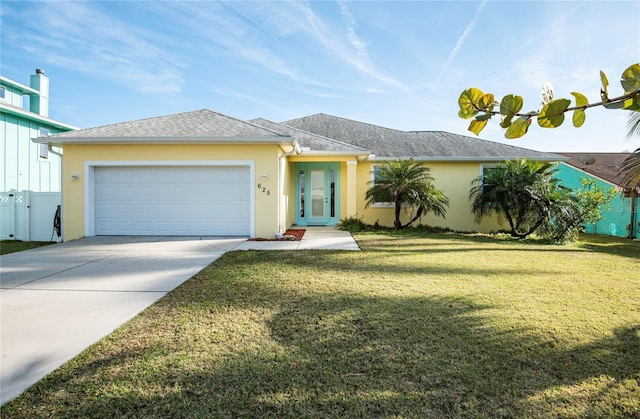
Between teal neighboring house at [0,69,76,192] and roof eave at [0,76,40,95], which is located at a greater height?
roof eave at [0,76,40,95]

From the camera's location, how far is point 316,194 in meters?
13.9

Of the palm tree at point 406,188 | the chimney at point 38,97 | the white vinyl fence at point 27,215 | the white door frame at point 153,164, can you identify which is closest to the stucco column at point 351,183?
the palm tree at point 406,188

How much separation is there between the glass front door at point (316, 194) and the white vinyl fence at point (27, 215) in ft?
27.7

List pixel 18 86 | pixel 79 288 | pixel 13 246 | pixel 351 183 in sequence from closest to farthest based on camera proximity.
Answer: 1. pixel 79 288
2. pixel 13 246
3. pixel 351 183
4. pixel 18 86

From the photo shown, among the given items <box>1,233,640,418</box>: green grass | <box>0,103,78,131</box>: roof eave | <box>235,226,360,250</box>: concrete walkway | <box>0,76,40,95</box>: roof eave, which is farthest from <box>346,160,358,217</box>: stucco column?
<box>0,76,40,95</box>: roof eave

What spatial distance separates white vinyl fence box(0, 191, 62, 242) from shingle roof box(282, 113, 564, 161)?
1097 cm

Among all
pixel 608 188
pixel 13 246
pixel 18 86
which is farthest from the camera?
pixel 18 86

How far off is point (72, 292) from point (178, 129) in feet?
22.7

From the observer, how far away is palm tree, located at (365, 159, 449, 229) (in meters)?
11.6

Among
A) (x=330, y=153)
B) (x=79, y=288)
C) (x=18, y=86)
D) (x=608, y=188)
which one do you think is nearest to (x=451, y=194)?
(x=330, y=153)

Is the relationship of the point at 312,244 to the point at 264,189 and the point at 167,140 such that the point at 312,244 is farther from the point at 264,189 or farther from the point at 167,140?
the point at 167,140

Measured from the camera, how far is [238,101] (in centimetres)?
1652

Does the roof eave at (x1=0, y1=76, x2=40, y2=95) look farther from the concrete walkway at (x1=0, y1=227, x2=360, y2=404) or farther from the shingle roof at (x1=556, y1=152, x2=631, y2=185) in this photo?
the shingle roof at (x1=556, y1=152, x2=631, y2=185)

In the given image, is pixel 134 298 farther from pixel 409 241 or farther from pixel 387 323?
pixel 409 241
